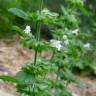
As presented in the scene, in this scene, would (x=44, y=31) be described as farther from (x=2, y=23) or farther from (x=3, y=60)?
(x=3, y=60)

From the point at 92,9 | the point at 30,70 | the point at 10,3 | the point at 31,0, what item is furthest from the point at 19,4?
the point at 30,70

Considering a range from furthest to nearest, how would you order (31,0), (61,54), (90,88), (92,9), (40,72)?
(92,9), (31,0), (90,88), (61,54), (40,72)

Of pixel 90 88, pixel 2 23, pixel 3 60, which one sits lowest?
pixel 90 88

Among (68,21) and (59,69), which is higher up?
(68,21)

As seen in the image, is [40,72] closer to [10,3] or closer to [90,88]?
[90,88]

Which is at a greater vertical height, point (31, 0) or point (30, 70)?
point (31, 0)

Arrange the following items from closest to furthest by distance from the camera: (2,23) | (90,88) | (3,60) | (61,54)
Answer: (61,54) < (3,60) < (90,88) < (2,23)

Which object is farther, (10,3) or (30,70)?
(10,3)

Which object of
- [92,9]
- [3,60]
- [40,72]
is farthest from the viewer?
[92,9]

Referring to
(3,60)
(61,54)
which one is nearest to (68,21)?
(61,54)
